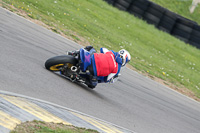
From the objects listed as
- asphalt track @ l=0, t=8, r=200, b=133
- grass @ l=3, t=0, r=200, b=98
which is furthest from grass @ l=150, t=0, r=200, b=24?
asphalt track @ l=0, t=8, r=200, b=133

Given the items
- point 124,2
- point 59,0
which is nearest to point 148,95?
point 59,0

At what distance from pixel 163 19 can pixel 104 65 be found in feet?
50.6

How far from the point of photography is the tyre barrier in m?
21.7

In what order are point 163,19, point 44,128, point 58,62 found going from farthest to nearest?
point 163,19 → point 58,62 → point 44,128

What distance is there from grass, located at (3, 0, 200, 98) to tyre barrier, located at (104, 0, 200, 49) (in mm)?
561

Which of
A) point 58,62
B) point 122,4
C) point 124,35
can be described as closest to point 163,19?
point 122,4

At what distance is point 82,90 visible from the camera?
7.56 m

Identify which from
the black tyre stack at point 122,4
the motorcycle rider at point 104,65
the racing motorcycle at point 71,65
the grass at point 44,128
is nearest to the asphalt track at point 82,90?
the racing motorcycle at point 71,65

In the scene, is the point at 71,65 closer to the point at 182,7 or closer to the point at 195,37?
the point at 195,37

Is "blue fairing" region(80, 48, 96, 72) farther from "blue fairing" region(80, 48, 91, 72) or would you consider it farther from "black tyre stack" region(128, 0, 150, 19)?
"black tyre stack" region(128, 0, 150, 19)

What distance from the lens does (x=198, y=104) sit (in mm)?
12648

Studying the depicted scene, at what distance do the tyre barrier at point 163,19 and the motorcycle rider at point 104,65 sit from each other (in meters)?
14.6

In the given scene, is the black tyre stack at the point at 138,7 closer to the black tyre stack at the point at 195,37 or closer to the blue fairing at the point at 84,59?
the black tyre stack at the point at 195,37

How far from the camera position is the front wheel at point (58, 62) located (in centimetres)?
735
